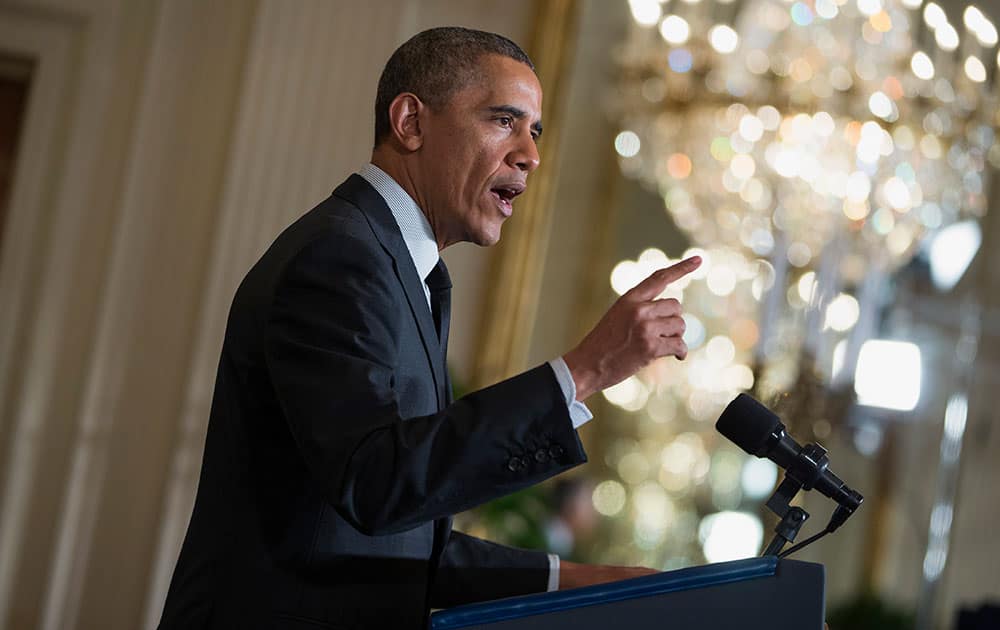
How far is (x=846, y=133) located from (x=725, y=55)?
577mm

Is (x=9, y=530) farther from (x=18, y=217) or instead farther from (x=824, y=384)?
(x=824, y=384)

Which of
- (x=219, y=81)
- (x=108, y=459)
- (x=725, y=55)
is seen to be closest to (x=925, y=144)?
(x=725, y=55)

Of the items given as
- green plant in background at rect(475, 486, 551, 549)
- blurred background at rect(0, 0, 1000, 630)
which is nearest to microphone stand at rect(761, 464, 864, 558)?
blurred background at rect(0, 0, 1000, 630)

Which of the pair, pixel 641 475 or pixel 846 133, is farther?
pixel 641 475

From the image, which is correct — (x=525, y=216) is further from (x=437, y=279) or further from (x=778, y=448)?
(x=778, y=448)

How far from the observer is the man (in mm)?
1352

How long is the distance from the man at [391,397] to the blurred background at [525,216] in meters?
2.84

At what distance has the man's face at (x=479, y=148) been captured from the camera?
1743 mm

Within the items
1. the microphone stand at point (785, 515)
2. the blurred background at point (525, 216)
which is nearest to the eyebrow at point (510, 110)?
the microphone stand at point (785, 515)

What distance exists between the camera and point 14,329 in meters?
A: 4.86

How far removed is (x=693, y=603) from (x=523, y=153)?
2.39 ft

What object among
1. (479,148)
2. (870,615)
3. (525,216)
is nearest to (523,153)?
(479,148)

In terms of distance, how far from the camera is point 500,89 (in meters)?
1.75

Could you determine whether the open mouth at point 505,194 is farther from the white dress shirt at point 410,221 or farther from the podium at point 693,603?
the podium at point 693,603
